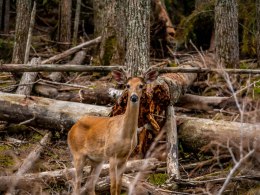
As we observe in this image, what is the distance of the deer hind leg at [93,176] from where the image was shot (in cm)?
760

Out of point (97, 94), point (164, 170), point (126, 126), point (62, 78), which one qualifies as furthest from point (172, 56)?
point (126, 126)

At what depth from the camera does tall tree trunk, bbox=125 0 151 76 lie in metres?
10.4

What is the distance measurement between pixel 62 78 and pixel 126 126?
22.8ft

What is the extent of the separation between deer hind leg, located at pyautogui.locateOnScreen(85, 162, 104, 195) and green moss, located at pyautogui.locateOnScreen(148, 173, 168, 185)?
2.86ft

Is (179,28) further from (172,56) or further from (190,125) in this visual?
(190,125)

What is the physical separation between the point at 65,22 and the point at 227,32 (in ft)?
27.4

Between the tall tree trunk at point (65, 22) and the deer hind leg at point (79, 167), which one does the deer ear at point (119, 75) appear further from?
the tall tree trunk at point (65, 22)

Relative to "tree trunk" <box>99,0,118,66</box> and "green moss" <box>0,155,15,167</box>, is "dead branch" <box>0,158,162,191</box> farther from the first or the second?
"tree trunk" <box>99,0,118,66</box>

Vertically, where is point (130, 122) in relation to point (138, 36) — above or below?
below

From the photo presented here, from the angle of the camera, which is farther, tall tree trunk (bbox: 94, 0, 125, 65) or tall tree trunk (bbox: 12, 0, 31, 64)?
tall tree trunk (bbox: 12, 0, 31, 64)

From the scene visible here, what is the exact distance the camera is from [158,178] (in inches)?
337

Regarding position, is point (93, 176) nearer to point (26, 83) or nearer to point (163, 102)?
point (163, 102)

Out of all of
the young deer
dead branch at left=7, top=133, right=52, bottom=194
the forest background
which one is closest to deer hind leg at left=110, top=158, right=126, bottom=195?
the young deer

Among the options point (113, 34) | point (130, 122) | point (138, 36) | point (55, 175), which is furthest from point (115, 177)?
point (113, 34)
